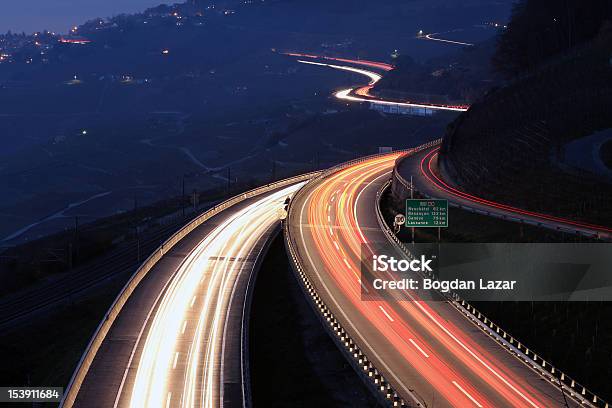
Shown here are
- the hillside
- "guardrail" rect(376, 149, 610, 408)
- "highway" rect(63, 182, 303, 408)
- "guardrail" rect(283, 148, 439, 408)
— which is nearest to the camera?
"guardrail" rect(283, 148, 439, 408)

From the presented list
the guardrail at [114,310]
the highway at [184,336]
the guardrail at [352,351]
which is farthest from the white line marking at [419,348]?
the guardrail at [114,310]

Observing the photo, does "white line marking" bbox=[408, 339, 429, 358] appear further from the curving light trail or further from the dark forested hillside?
the dark forested hillside

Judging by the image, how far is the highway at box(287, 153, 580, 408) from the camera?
38.7 metres

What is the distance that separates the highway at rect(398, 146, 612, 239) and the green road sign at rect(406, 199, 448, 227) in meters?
7.18

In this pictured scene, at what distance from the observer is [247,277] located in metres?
65.9

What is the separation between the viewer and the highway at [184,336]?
4091cm

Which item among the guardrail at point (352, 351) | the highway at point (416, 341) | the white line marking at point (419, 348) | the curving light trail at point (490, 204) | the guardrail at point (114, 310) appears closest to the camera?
the guardrail at point (352, 351)

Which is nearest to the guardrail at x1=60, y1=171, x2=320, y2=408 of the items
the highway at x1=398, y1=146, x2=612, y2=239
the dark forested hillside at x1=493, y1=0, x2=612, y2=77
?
the highway at x1=398, y1=146, x2=612, y2=239

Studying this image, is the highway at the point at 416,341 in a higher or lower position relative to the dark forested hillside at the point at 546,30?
lower

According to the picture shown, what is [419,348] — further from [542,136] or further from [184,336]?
[542,136]

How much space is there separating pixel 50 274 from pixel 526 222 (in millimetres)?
54400

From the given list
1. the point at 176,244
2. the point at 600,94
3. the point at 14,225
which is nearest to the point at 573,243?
the point at 176,244

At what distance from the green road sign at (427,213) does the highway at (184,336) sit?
1346 centimetres

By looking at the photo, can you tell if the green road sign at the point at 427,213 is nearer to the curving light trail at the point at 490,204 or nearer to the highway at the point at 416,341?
the highway at the point at 416,341
